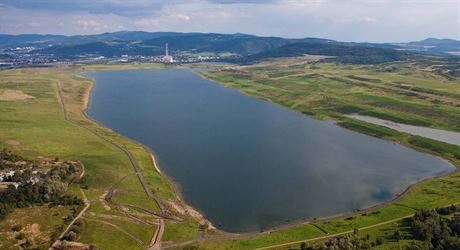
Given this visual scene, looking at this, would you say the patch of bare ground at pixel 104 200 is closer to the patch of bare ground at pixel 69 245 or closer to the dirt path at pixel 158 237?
the dirt path at pixel 158 237

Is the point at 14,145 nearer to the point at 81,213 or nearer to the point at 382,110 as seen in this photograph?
the point at 81,213

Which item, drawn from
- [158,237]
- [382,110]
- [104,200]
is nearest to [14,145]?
[104,200]

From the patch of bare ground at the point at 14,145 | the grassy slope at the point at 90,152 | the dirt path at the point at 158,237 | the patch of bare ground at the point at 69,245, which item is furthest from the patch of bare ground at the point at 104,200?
the patch of bare ground at the point at 14,145

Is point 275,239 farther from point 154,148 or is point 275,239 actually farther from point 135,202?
point 154,148

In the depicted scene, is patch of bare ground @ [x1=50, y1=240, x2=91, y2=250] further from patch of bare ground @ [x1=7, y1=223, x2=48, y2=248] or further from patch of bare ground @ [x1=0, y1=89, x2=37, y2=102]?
patch of bare ground @ [x1=0, y1=89, x2=37, y2=102]

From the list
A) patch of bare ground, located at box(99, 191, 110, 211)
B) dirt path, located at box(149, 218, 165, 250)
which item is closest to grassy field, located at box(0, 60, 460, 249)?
patch of bare ground, located at box(99, 191, 110, 211)

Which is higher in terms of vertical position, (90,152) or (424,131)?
(424,131)

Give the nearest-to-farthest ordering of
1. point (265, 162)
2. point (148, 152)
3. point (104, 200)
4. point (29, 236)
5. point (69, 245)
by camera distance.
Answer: point (69, 245) < point (29, 236) < point (104, 200) < point (265, 162) < point (148, 152)
